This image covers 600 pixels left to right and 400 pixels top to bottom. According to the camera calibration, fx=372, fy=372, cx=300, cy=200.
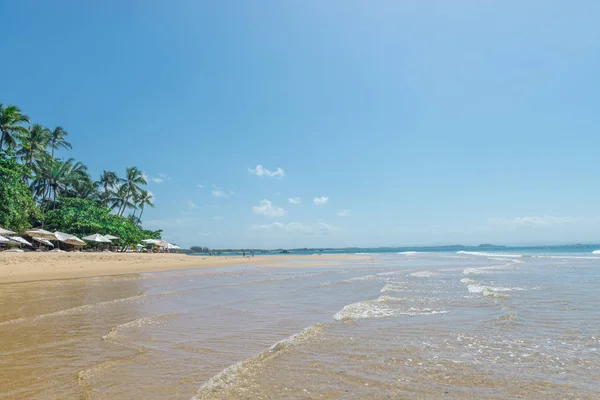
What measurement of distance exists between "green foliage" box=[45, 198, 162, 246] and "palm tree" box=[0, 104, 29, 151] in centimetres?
1073

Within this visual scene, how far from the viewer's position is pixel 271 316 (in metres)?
9.89

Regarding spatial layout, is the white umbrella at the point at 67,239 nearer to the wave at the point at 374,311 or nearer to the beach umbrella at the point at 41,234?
the beach umbrella at the point at 41,234

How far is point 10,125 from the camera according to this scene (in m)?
39.8

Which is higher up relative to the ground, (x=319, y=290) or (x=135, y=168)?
(x=135, y=168)

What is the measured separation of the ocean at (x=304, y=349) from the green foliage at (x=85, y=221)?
4064 centimetres

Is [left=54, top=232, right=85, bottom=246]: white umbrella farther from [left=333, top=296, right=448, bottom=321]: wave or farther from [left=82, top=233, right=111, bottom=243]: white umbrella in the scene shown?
[left=333, top=296, right=448, bottom=321]: wave

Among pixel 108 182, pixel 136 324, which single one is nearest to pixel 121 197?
pixel 108 182

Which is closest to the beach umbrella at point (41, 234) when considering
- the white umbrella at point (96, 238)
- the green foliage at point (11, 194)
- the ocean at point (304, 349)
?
the green foliage at point (11, 194)

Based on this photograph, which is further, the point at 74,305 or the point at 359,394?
the point at 74,305

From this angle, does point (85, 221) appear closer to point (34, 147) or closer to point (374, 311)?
point (34, 147)

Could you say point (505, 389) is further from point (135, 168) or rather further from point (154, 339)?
point (135, 168)

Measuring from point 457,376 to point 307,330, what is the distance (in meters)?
3.56

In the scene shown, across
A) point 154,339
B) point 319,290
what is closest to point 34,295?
point 154,339

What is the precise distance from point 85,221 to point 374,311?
4866cm
